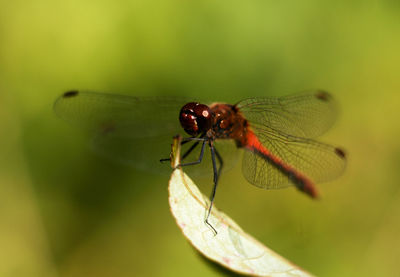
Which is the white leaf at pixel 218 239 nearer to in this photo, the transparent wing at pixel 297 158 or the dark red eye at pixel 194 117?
the dark red eye at pixel 194 117

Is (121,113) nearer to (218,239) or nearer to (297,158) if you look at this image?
(297,158)

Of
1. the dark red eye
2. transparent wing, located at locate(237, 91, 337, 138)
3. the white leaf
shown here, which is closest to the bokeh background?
transparent wing, located at locate(237, 91, 337, 138)

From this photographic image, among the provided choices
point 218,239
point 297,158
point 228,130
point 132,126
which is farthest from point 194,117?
point 218,239

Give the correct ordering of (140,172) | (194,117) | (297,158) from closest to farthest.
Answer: (194,117) < (297,158) < (140,172)

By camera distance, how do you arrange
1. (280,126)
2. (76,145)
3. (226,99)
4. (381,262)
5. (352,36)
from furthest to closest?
(352,36) < (226,99) < (76,145) < (381,262) < (280,126)

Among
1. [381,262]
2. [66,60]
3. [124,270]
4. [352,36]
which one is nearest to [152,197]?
[124,270]

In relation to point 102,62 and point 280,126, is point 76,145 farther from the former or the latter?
point 280,126

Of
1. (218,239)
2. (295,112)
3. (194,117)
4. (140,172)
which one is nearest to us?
(218,239)

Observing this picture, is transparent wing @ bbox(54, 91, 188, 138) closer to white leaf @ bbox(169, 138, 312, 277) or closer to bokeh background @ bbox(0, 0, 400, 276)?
bokeh background @ bbox(0, 0, 400, 276)
